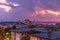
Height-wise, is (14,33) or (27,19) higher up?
(27,19)

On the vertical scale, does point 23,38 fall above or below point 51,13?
below

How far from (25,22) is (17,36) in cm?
250

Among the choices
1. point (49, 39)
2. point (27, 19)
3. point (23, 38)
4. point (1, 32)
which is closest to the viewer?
point (49, 39)

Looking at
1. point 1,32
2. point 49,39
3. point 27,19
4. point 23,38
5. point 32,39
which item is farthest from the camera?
point 27,19

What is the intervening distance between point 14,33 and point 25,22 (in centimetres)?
215

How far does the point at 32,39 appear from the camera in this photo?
14.2m

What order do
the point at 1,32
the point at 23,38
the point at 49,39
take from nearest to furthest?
the point at 49,39
the point at 23,38
the point at 1,32

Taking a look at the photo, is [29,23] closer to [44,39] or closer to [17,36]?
[17,36]

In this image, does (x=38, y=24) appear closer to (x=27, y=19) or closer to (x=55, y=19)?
(x=27, y=19)

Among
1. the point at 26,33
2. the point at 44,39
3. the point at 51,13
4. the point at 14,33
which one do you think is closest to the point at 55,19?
the point at 51,13

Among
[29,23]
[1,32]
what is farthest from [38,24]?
[1,32]

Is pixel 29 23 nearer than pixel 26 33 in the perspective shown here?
No

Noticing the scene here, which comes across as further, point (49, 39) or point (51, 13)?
point (51, 13)

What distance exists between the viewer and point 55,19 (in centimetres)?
1845
